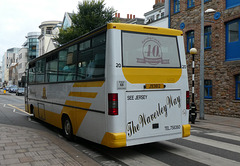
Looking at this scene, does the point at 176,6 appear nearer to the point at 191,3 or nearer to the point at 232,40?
the point at 191,3

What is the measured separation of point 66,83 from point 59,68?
98cm

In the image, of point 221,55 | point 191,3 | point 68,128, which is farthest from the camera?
point 191,3

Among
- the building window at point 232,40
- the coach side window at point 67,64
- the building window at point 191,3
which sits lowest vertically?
the coach side window at point 67,64

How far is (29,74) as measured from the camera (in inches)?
511

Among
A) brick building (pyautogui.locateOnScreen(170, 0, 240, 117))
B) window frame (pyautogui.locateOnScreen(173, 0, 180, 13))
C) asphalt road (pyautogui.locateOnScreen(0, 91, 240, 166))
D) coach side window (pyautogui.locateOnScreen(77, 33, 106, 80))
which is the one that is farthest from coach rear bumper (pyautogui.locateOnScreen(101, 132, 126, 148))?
window frame (pyautogui.locateOnScreen(173, 0, 180, 13))

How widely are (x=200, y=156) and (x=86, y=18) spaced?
2170 cm

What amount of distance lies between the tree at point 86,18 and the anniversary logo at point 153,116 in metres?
20.6

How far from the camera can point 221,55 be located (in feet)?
53.5

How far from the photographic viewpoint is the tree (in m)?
25.5

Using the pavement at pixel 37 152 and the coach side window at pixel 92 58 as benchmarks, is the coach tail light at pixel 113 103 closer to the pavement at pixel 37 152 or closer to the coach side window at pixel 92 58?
the coach side window at pixel 92 58

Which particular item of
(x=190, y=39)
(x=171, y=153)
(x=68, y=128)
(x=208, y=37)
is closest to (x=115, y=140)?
(x=171, y=153)

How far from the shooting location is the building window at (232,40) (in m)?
15.4

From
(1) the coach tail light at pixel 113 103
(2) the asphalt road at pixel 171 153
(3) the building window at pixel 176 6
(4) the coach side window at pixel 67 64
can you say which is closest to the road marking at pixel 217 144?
(2) the asphalt road at pixel 171 153

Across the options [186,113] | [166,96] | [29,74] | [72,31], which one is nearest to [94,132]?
[166,96]
